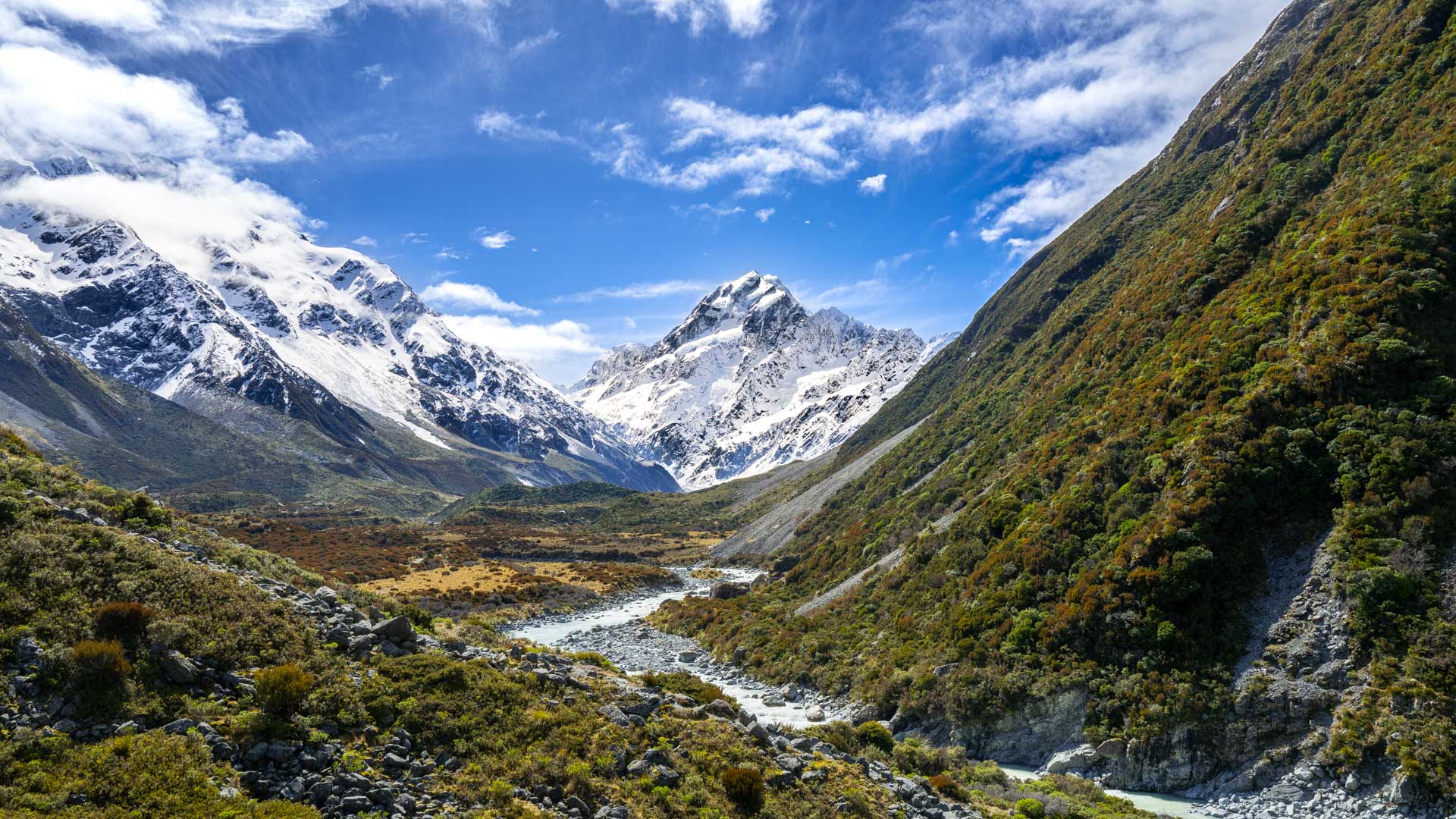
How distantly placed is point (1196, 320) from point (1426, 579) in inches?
910

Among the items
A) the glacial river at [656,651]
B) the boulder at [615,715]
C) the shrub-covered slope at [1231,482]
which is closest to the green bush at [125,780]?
the boulder at [615,715]

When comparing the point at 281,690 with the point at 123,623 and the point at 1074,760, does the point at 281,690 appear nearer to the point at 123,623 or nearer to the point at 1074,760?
the point at 123,623

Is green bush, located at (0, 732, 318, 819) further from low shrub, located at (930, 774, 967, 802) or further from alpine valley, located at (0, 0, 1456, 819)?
low shrub, located at (930, 774, 967, 802)

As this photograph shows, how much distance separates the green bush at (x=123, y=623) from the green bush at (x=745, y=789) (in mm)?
12999

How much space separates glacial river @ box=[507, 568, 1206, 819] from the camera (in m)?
22.8

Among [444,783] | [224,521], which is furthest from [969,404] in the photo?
[224,521]

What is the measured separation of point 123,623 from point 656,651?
4075cm

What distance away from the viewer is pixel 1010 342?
86125mm

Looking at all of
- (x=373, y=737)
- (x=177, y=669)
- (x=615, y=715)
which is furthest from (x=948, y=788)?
(x=177, y=669)

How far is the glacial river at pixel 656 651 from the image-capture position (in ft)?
74.9

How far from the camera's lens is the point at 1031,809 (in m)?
18.8

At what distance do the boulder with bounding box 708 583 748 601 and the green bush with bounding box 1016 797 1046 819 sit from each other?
4875 cm

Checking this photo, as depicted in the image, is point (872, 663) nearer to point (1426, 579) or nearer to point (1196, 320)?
point (1426, 579)

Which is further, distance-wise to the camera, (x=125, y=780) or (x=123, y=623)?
(x=123, y=623)
